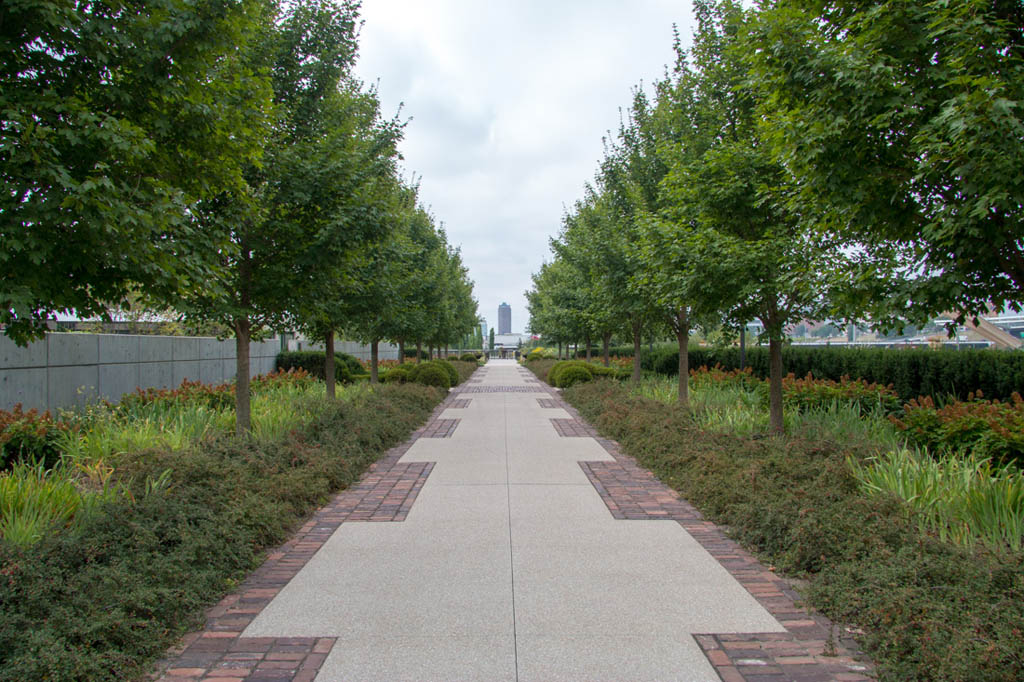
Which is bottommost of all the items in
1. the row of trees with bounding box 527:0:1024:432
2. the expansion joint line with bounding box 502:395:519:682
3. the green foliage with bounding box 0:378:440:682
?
the expansion joint line with bounding box 502:395:519:682

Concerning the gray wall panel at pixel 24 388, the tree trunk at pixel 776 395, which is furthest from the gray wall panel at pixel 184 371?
the tree trunk at pixel 776 395

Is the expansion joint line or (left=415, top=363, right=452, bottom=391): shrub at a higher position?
(left=415, top=363, right=452, bottom=391): shrub

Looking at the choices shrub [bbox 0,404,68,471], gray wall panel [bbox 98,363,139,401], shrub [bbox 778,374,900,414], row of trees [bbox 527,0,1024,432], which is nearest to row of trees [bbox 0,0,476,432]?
shrub [bbox 0,404,68,471]

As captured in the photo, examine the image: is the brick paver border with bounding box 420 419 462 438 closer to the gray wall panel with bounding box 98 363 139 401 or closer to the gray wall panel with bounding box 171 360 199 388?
the gray wall panel with bounding box 98 363 139 401

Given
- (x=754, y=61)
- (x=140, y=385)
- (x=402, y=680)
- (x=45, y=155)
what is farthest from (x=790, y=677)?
(x=140, y=385)

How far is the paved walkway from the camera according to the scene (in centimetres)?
344

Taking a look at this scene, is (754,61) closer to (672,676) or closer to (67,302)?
(672,676)

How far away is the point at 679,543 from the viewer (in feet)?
18.1

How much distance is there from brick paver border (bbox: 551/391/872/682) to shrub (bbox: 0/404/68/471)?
5.95 m

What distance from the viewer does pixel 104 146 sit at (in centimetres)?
439

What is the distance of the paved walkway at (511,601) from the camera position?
3.44m

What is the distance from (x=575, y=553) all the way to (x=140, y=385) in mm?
10938

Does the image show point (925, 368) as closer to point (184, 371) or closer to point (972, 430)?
point (972, 430)

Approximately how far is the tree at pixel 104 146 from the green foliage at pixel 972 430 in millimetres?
6920
